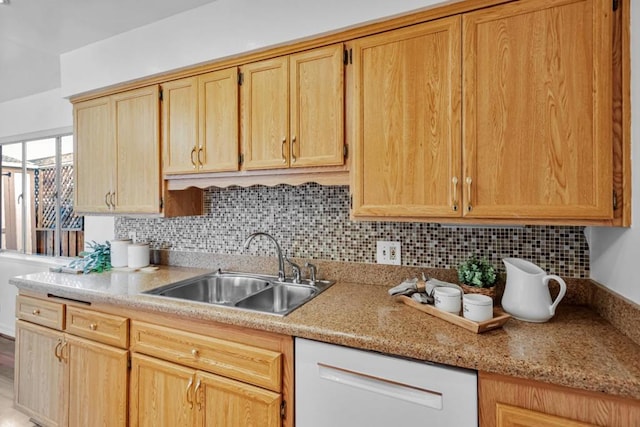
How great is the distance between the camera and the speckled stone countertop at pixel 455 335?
2.94 ft

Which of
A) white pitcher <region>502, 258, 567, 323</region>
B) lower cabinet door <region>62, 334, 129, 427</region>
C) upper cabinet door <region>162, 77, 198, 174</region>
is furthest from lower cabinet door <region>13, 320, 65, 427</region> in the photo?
white pitcher <region>502, 258, 567, 323</region>

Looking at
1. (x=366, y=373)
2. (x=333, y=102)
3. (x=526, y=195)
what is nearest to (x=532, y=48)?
(x=526, y=195)

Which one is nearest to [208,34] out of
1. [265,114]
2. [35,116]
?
[265,114]

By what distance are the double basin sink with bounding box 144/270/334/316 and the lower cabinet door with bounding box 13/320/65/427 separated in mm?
719

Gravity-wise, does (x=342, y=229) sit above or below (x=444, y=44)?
below

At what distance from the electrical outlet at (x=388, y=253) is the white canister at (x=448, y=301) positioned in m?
0.44

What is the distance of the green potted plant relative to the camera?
1362 millimetres

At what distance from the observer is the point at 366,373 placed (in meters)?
1.11

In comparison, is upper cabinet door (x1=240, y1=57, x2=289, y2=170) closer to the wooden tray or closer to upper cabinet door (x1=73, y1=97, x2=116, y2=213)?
the wooden tray

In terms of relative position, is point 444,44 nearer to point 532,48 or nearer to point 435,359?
point 532,48

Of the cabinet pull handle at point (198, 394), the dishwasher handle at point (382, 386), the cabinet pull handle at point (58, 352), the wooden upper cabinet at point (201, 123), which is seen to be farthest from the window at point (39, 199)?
the dishwasher handle at point (382, 386)

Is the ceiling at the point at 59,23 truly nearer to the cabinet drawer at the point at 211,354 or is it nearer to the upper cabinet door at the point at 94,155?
the upper cabinet door at the point at 94,155

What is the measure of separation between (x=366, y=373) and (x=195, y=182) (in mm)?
1458

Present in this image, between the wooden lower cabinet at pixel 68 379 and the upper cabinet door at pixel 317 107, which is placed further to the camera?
the wooden lower cabinet at pixel 68 379
